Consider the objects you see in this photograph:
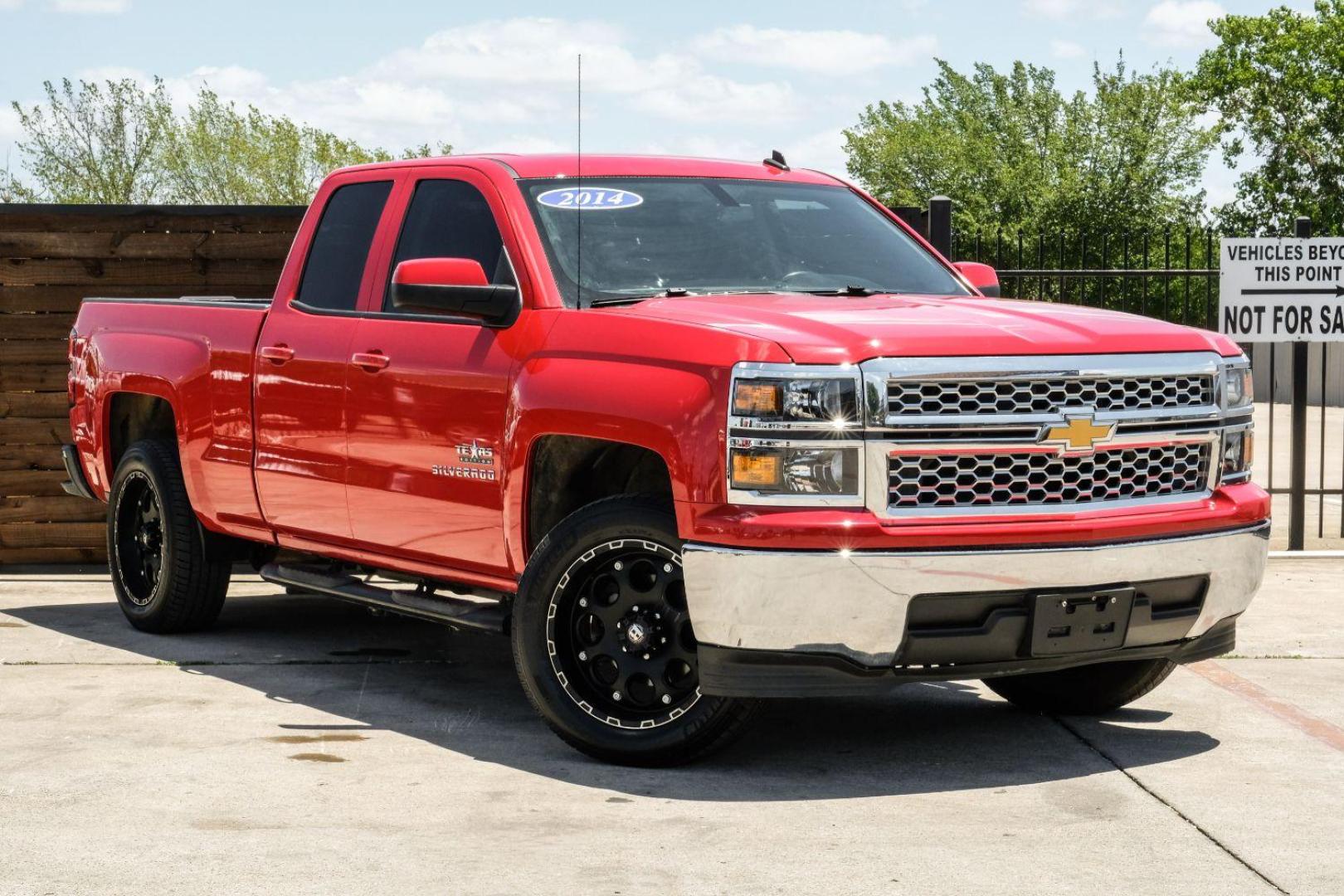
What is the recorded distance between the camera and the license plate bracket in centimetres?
572

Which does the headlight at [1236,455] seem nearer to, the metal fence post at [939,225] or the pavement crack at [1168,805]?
the pavement crack at [1168,805]

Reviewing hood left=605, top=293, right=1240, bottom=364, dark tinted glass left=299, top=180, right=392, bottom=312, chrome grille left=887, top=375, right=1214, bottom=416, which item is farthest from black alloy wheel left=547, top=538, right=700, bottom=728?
dark tinted glass left=299, top=180, right=392, bottom=312

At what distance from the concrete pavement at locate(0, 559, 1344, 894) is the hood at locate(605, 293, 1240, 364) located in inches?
52.1

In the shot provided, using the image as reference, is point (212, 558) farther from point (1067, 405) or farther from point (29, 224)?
point (1067, 405)

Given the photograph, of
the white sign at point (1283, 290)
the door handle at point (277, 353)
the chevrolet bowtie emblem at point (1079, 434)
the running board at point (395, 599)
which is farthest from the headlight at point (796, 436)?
the white sign at point (1283, 290)

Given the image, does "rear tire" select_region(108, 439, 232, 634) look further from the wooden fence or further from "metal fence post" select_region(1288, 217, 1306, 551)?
"metal fence post" select_region(1288, 217, 1306, 551)

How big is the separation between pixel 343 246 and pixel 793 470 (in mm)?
2979

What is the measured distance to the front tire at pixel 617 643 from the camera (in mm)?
5949

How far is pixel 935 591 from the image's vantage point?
5578mm

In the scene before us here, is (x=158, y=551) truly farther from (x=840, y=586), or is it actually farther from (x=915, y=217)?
(x=915, y=217)

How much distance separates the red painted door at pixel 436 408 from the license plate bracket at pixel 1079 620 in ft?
6.24

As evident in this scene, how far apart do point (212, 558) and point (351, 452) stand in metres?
1.81

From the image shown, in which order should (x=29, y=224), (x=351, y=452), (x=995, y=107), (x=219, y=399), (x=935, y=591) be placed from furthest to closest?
(x=995, y=107)
(x=29, y=224)
(x=219, y=399)
(x=351, y=452)
(x=935, y=591)

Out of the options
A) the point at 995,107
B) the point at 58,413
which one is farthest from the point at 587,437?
the point at 995,107
